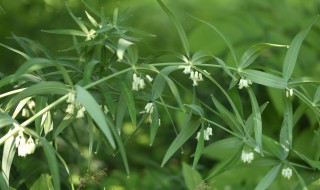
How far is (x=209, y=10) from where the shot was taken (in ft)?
8.48

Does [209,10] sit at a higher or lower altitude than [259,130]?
higher

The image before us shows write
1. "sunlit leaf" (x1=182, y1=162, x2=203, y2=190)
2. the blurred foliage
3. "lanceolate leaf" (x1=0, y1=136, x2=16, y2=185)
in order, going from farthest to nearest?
the blurred foliage → "sunlit leaf" (x1=182, y1=162, x2=203, y2=190) → "lanceolate leaf" (x1=0, y1=136, x2=16, y2=185)

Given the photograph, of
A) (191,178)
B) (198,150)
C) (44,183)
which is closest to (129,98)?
(198,150)

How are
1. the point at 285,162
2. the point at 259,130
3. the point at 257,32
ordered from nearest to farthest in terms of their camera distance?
the point at 259,130
the point at 285,162
the point at 257,32

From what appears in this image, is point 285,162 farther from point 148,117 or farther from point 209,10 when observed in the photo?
point 209,10

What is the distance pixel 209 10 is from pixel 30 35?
0.73 m

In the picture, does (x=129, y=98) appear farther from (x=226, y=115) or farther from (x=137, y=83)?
(x=226, y=115)

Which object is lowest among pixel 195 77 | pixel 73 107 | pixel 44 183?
pixel 44 183

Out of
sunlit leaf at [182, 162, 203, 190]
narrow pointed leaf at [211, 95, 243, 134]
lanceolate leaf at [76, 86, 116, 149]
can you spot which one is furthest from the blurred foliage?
lanceolate leaf at [76, 86, 116, 149]

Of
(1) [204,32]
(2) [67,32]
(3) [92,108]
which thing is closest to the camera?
(3) [92,108]

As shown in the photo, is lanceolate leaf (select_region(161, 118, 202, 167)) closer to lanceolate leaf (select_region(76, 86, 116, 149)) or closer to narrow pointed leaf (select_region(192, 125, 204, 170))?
narrow pointed leaf (select_region(192, 125, 204, 170))

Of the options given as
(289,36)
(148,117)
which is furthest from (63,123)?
(289,36)

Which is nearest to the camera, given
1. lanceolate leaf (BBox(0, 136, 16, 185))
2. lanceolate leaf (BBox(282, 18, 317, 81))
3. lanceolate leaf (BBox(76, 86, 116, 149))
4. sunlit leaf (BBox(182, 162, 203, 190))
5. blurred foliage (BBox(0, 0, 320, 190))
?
lanceolate leaf (BBox(76, 86, 116, 149))

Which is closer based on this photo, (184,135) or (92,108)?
(92,108)
